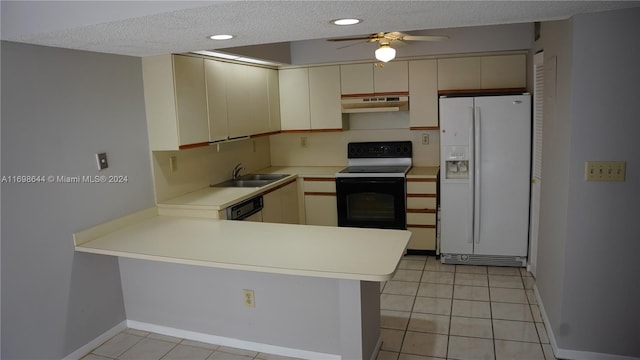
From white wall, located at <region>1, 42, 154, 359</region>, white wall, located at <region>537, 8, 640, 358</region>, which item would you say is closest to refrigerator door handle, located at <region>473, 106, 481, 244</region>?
white wall, located at <region>537, 8, 640, 358</region>

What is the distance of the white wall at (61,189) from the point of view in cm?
254

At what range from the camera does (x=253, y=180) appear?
493 cm

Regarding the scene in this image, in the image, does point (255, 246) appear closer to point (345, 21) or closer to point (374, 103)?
point (345, 21)

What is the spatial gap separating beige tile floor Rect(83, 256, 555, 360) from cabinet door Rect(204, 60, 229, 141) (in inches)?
64.8

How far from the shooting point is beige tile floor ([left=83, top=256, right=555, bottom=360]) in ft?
9.58

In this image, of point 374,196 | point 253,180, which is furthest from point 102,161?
point 374,196

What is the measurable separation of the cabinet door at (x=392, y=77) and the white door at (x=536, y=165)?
122 centimetres

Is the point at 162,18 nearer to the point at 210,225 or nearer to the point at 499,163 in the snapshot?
the point at 210,225

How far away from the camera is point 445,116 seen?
429 cm

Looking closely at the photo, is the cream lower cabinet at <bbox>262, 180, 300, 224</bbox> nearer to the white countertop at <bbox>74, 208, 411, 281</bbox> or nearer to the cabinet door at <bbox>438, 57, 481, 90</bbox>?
the white countertop at <bbox>74, 208, 411, 281</bbox>

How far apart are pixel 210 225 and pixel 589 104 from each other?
8.00 feet

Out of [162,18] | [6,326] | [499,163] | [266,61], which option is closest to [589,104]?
[499,163]

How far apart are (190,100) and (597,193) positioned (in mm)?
2763

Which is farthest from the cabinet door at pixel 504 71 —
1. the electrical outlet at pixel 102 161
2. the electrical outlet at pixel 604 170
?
the electrical outlet at pixel 102 161
